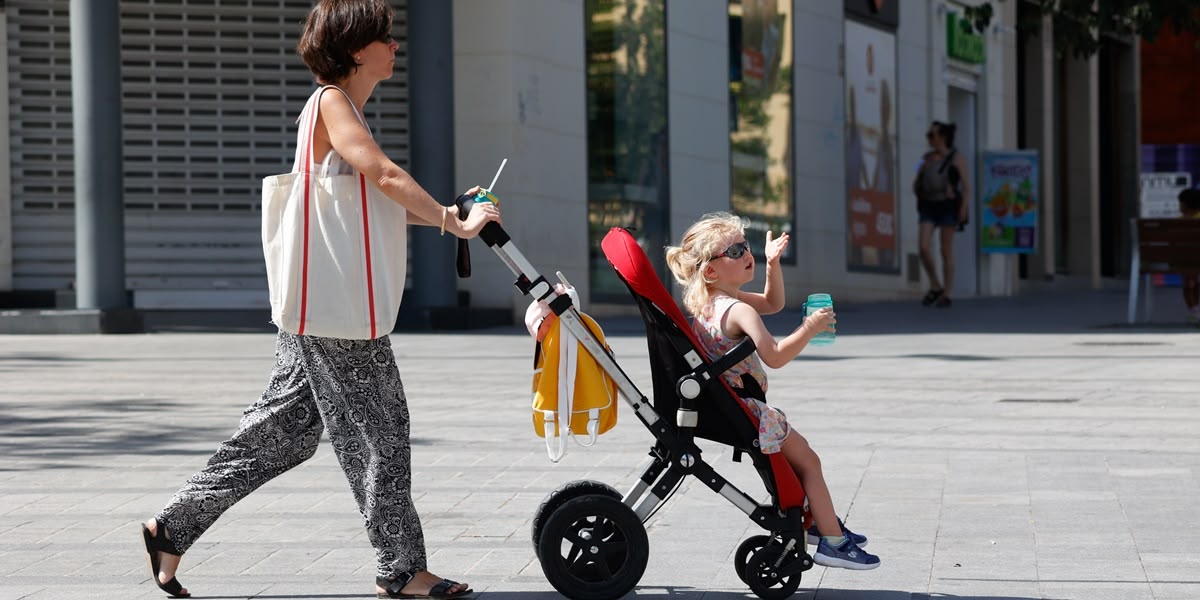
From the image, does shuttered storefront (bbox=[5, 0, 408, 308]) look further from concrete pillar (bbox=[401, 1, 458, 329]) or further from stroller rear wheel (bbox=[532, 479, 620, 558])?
stroller rear wheel (bbox=[532, 479, 620, 558])

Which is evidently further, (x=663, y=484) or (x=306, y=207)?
(x=663, y=484)

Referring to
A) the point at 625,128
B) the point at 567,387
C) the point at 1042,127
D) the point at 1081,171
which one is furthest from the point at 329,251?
the point at 1081,171

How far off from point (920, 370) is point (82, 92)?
6865 mm

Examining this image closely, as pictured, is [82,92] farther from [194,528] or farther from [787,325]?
[194,528]

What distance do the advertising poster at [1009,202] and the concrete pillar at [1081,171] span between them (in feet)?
16.8

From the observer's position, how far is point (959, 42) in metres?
A: 26.0

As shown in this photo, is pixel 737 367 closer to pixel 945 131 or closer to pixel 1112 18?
pixel 1112 18

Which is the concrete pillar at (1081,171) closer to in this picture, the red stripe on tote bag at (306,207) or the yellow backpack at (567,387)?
the yellow backpack at (567,387)

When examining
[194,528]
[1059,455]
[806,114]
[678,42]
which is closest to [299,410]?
[194,528]

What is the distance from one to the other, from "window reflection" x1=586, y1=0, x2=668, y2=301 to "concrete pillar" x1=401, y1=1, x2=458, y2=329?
92.7 inches

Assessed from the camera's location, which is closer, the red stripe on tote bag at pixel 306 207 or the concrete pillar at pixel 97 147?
the red stripe on tote bag at pixel 306 207

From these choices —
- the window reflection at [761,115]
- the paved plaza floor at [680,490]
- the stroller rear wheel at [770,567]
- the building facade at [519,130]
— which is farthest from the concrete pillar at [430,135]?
the stroller rear wheel at [770,567]

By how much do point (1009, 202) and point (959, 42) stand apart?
2.34 metres

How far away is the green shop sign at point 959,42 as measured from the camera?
25734 mm
